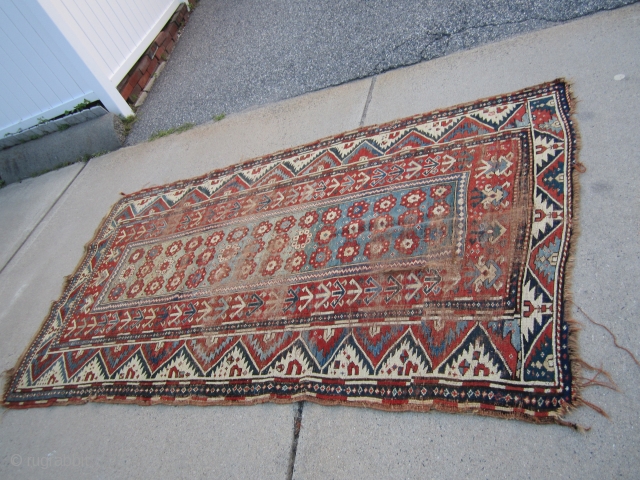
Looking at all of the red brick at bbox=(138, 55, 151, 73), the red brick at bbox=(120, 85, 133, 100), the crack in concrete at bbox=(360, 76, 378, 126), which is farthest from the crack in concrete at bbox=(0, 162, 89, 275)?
the crack in concrete at bbox=(360, 76, 378, 126)

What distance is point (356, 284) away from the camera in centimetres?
214

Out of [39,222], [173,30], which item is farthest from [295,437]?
[173,30]

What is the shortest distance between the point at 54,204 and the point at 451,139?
11.0 feet

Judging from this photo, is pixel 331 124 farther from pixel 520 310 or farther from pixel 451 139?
pixel 520 310

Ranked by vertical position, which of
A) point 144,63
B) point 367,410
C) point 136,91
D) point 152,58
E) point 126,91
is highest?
point 152,58

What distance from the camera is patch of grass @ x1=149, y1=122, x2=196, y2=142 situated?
388cm

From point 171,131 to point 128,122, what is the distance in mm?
593

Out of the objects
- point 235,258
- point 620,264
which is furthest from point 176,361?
point 620,264

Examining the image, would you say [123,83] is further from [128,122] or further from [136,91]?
[128,122]

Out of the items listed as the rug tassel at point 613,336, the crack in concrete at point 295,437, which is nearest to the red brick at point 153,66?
the crack in concrete at point 295,437

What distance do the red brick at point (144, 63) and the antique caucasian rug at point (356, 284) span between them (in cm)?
→ 205

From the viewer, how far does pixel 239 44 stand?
14.5ft

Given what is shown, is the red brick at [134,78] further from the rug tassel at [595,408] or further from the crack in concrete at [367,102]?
the rug tassel at [595,408]

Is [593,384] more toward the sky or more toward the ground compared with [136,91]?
more toward the ground
